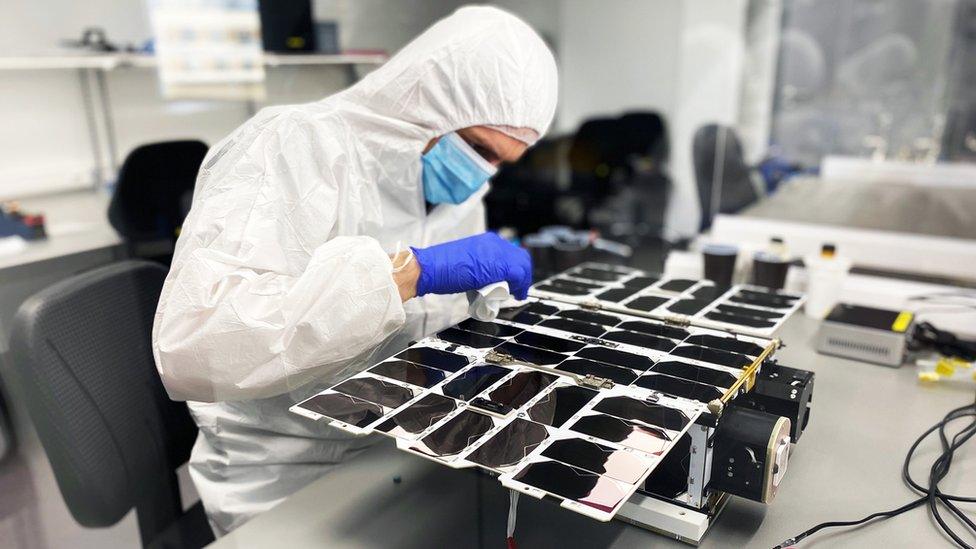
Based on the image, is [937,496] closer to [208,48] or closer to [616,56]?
[208,48]

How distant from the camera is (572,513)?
0.92 meters

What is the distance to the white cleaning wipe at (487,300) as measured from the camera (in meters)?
1.10

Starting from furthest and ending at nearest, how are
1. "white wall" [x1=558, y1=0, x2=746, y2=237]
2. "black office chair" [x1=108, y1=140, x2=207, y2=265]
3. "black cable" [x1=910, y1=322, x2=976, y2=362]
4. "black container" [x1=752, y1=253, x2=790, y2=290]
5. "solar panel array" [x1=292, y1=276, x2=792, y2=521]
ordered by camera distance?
"white wall" [x1=558, y1=0, x2=746, y2=237]
"black office chair" [x1=108, y1=140, x2=207, y2=265]
"black container" [x1=752, y1=253, x2=790, y2=290]
"black cable" [x1=910, y1=322, x2=976, y2=362]
"solar panel array" [x1=292, y1=276, x2=792, y2=521]

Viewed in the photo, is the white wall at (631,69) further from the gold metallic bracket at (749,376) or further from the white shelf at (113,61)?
the gold metallic bracket at (749,376)

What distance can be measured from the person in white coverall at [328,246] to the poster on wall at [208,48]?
2.17m

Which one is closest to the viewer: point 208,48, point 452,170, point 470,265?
point 470,265

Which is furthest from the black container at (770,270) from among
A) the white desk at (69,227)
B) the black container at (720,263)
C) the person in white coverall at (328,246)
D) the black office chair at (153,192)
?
the white desk at (69,227)

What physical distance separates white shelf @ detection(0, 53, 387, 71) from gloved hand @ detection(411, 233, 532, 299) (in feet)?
6.82

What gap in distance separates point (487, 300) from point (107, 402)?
0.69 metres

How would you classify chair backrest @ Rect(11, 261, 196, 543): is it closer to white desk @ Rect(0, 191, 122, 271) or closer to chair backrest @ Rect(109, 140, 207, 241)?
white desk @ Rect(0, 191, 122, 271)

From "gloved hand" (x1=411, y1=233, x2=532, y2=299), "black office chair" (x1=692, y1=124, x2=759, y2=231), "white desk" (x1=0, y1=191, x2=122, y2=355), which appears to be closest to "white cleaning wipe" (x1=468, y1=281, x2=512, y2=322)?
"gloved hand" (x1=411, y1=233, x2=532, y2=299)

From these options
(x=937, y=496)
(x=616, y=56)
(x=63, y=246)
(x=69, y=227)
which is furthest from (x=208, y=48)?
(x=937, y=496)

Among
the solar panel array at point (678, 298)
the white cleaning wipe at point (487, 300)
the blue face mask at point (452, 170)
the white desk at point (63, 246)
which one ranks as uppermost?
the blue face mask at point (452, 170)

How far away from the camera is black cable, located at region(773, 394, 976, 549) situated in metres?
0.83
